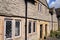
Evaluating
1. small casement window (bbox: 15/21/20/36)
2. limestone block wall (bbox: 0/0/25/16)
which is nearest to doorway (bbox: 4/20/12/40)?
limestone block wall (bbox: 0/0/25/16)

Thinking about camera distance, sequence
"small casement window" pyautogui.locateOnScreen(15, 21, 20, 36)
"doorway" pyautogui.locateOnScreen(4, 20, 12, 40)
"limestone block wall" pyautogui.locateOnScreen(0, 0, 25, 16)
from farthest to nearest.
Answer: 1. "small casement window" pyautogui.locateOnScreen(15, 21, 20, 36)
2. "doorway" pyautogui.locateOnScreen(4, 20, 12, 40)
3. "limestone block wall" pyautogui.locateOnScreen(0, 0, 25, 16)

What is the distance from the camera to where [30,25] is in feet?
44.9

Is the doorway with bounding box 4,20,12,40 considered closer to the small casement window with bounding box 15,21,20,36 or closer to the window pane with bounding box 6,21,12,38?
the window pane with bounding box 6,21,12,38

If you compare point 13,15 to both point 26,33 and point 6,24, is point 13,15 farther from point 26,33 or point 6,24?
point 26,33

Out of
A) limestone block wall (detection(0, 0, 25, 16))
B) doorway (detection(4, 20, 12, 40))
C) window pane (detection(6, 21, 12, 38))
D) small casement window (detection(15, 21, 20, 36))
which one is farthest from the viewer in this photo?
small casement window (detection(15, 21, 20, 36))

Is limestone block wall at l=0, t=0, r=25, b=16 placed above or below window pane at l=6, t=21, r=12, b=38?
above

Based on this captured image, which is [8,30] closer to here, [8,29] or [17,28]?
[8,29]

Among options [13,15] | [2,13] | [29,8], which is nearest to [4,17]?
[2,13]

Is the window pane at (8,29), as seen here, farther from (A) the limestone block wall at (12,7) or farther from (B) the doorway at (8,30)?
(A) the limestone block wall at (12,7)

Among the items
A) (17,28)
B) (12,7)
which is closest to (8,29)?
(17,28)

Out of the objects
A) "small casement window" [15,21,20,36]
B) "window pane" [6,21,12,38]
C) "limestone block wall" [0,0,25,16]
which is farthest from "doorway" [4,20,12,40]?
"small casement window" [15,21,20,36]

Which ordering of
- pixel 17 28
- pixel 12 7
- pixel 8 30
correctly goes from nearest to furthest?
pixel 8 30
pixel 12 7
pixel 17 28

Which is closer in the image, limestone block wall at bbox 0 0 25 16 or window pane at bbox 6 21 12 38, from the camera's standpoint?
limestone block wall at bbox 0 0 25 16

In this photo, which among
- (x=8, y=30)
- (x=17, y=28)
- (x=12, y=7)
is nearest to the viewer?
(x=8, y=30)
